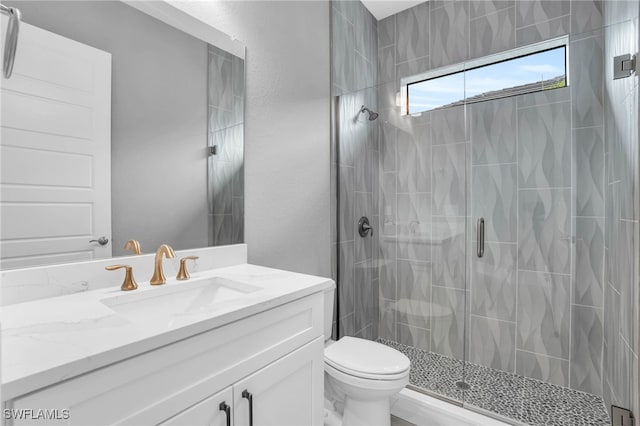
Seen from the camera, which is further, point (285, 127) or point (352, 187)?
point (352, 187)

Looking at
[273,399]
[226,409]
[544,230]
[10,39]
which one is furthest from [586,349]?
[10,39]

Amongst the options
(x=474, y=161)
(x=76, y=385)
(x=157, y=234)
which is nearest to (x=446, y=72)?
(x=474, y=161)

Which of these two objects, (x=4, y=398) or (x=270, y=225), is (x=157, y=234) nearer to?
(x=270, y=225)

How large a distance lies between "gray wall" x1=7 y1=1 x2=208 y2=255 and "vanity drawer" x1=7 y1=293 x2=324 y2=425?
1.85ft

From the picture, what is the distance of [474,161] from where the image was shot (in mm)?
2094

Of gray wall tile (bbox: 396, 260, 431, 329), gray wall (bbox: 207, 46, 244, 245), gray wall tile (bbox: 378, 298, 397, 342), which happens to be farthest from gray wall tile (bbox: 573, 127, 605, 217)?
gray wall (bbox: 207, 46, 244, 245)

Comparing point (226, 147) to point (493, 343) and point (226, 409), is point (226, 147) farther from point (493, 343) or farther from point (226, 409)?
point (493, 343)

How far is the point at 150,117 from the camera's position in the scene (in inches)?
47.0

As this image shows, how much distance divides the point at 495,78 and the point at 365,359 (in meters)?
2.05

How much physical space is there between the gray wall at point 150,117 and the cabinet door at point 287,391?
626 mm

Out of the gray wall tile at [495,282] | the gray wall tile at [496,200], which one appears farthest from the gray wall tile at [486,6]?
the gray wall tile at [495,282]

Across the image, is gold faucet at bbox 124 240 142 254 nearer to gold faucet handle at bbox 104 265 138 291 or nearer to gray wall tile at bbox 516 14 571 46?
gold faucet handle at bbox 104 265 138 291

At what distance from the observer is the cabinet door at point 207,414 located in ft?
2.35

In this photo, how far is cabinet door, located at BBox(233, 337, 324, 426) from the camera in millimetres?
864
